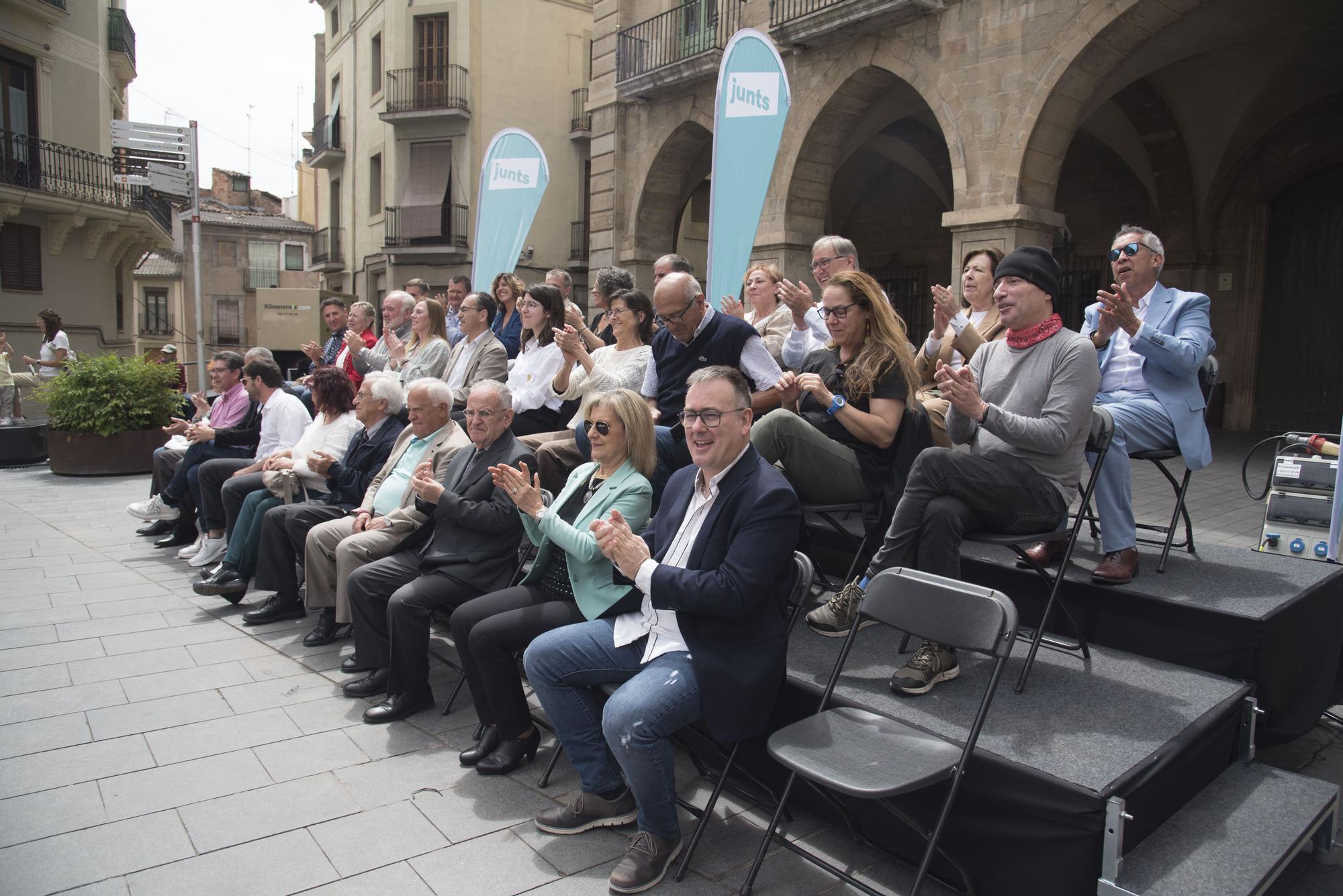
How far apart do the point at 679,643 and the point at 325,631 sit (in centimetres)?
296

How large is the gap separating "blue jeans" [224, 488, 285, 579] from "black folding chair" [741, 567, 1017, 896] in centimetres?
429

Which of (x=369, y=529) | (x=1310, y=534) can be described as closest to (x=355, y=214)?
(x=369, y=529)

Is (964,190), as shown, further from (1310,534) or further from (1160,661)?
(1160,661)

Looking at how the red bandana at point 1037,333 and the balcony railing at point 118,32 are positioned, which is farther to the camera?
the balcony railing at point 118,32

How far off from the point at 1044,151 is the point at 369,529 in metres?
9.58

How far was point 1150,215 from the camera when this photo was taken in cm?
1480

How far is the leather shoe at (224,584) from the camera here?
18.3 feet

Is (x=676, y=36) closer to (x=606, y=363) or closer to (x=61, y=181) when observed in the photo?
(x=606, y=363)

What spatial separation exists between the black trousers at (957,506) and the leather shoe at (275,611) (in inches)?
153

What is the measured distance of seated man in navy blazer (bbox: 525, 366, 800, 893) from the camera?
285 cm

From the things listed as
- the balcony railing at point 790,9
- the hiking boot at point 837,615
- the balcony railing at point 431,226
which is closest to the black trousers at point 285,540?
the hiking boot at point 837,615

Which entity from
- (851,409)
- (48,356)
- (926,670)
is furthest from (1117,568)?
(48,356)

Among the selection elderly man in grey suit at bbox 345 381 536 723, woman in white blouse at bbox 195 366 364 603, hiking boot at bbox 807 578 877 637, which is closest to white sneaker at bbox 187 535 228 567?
woman in white blouse at bbox 195 366 364 603

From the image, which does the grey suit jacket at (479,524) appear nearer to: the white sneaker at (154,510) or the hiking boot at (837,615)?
the hiking boot at (837,615)
